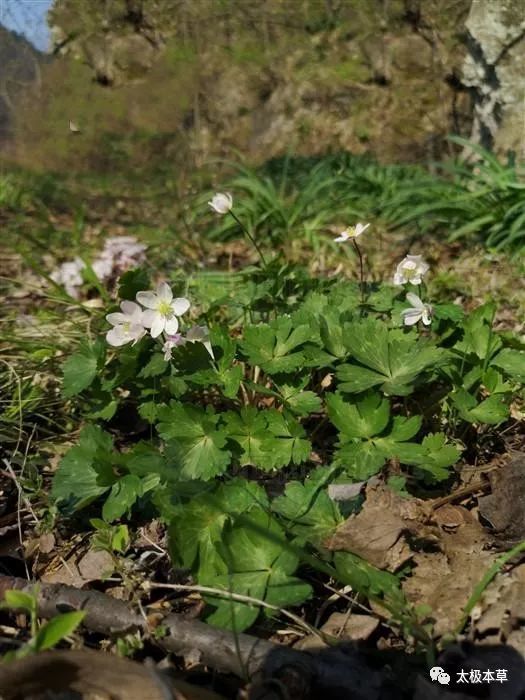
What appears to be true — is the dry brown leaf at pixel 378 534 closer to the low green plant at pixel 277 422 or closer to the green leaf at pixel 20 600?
the low green plant at pixel 277 422

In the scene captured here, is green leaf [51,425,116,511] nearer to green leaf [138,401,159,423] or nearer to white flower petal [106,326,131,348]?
green leaf [138,401,159,423]

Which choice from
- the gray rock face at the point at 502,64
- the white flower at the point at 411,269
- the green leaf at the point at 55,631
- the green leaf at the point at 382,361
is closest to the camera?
the green leaf at the point at 55,631

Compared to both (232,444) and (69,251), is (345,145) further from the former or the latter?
(232,444)

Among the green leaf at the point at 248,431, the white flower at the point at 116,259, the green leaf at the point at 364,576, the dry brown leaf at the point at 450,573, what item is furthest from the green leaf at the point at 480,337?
the white flower at the point at 116,259

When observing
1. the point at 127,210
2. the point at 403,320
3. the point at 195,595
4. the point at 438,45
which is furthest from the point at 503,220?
the point at 438,45

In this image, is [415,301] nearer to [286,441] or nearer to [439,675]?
[286,441]

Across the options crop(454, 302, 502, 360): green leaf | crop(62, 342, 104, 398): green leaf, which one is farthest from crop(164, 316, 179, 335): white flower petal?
crop(454, 302, 502, 360): green leaf
